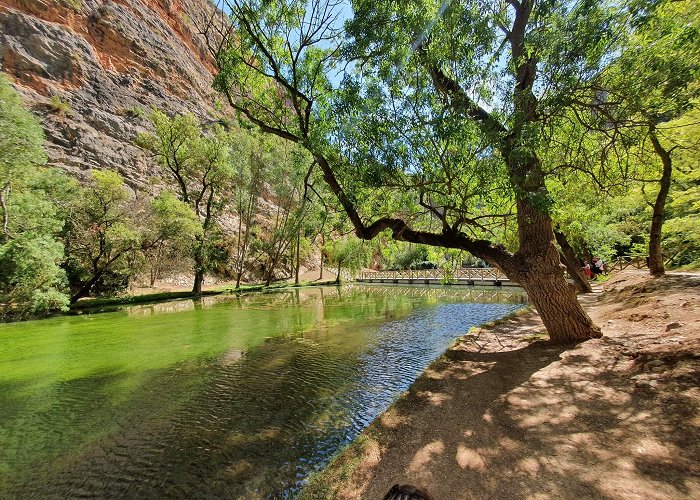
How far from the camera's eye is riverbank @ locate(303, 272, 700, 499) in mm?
2631

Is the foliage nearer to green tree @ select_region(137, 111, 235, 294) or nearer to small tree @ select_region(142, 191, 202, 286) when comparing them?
green tree @ select_region(137, 111, 235, 294)

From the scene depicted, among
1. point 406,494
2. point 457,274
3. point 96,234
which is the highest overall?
point 96,234

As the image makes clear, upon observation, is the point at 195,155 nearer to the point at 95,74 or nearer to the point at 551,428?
the point at 95,74

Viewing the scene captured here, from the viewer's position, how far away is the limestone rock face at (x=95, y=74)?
91.1ft

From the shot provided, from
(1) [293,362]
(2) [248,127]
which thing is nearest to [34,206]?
(2) [248,127]

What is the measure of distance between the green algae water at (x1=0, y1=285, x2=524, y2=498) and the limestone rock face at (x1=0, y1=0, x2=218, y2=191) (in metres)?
21.1

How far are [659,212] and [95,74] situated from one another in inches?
1836

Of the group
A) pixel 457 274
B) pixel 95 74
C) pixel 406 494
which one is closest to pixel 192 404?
pixel 406 494

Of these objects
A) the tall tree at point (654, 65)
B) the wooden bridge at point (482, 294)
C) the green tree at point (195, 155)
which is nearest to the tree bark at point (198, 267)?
the green tree at point (195, 155)

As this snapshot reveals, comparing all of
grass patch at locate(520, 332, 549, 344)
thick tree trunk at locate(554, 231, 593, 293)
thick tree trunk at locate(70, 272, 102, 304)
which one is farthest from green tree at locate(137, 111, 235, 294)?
thick tree trunk at locate(554, 231, 593, 293)

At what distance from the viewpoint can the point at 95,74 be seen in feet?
107

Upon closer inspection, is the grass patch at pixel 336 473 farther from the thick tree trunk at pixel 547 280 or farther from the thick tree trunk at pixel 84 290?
the thick tree trunk at pixel 84 290

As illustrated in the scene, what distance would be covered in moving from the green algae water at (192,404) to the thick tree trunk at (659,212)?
6.46m

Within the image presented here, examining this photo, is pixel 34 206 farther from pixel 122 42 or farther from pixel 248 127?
pixel 122 42
